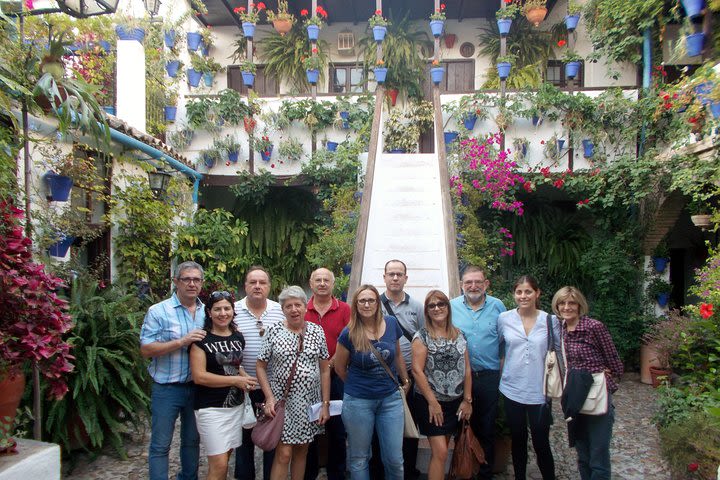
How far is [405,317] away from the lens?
3.88 meters

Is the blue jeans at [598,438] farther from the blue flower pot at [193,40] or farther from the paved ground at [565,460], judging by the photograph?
the blue flower pot at [193,40]

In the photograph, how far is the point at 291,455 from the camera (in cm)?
345

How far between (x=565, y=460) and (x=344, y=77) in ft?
29.4

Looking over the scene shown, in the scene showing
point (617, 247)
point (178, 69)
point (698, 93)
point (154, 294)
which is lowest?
point (154, 294)

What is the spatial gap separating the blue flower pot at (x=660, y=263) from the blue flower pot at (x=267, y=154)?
671 centimetres

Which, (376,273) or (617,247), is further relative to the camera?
(617,247)

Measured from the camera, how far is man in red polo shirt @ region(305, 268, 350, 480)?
3.78 m

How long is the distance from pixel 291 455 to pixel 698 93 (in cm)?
574

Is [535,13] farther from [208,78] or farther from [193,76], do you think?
[193,76]

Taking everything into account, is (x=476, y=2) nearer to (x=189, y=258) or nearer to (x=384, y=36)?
(x=384, y=36)

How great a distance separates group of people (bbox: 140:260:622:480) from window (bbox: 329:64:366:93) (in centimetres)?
823

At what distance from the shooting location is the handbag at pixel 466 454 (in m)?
3.54

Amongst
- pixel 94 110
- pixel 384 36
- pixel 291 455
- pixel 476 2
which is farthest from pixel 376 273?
pixel 476 2

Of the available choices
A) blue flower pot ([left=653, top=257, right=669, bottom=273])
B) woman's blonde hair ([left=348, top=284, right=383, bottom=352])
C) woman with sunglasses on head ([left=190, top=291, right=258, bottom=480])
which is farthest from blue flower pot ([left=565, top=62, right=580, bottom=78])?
woman with sunglasses on head ([left=190, top=291, right=258, bottom=480])
